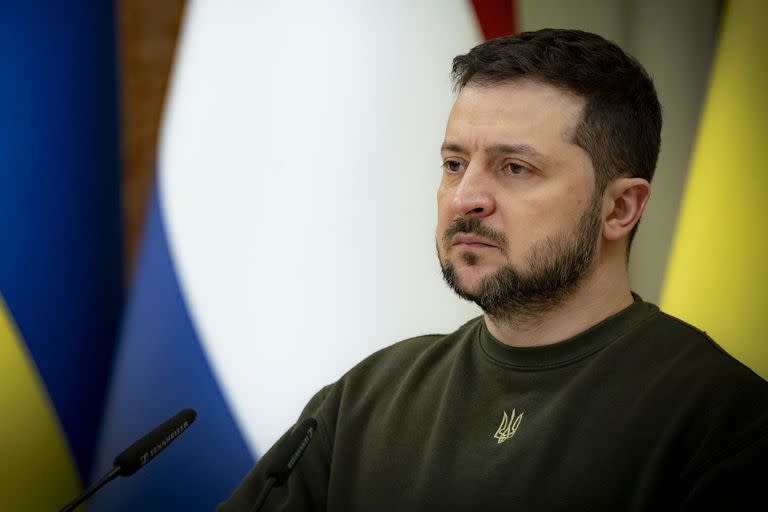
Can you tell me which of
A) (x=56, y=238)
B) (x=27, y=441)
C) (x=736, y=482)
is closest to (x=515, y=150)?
(x=736, y=482)

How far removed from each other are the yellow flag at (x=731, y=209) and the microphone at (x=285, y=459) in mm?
723

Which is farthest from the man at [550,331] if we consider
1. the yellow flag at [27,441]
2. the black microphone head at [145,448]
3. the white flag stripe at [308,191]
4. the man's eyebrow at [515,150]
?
the yellow flag at [27,441]

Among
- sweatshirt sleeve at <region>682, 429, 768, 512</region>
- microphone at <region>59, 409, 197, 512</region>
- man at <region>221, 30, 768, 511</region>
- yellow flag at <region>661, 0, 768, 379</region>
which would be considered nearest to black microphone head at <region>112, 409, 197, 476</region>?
microphone at <region>59, 409, 197, 512</region>

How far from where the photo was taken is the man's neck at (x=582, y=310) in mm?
1213

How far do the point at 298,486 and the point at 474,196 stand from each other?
0.58 metres

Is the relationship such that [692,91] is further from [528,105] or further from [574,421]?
[574,421]

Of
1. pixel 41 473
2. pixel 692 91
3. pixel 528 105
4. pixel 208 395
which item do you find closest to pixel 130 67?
pixel 208 395

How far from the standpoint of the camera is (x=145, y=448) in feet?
3.53

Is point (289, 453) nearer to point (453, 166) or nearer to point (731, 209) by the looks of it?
point (453, 166)

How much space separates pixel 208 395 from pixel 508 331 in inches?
30.3

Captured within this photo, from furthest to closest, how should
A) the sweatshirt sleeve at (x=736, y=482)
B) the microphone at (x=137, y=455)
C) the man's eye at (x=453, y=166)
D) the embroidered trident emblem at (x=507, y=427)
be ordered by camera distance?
the man's eye at (x=453, y=166), the embroidered trident emblem at (x=507, y=427), the microphone at (x=137, y=455), the sweatshirt sleeve at (x=736, y=482)

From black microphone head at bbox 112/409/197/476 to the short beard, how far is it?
468mm

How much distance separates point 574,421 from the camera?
3.70 feet

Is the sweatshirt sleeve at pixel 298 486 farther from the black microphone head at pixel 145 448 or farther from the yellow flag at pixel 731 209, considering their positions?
the yellow flag at pixel 731 209
